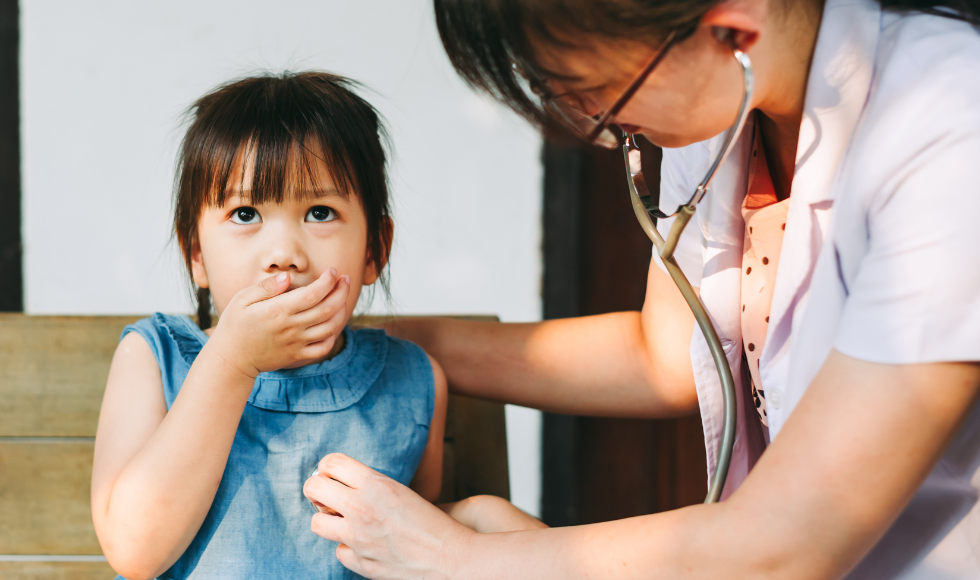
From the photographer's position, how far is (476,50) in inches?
22.7

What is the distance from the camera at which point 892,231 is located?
0.51 metres

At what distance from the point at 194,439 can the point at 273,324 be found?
14 cm

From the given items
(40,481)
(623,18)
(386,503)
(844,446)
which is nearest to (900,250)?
(844,446)

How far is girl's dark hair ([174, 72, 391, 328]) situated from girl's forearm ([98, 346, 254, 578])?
21 cm

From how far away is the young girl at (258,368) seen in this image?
2.34 ft

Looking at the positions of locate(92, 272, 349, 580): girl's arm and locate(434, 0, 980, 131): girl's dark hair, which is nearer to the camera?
locate(434, 0, 980, 131): girl's dark hair

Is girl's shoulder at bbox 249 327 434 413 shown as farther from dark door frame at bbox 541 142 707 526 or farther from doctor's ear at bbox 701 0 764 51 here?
dark door frame at bbox 541 142 707 526

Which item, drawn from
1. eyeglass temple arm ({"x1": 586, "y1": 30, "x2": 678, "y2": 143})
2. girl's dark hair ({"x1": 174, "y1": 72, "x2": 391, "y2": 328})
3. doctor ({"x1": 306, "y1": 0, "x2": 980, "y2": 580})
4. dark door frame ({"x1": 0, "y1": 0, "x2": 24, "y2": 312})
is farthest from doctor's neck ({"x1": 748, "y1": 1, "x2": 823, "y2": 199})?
dark door frame ({"x1": 0, "y1": 0, "x2": 24, "y2": 312})

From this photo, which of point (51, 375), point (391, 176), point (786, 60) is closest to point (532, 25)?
point (786, 60)

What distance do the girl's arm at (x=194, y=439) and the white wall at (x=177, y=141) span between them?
1029 millimetres

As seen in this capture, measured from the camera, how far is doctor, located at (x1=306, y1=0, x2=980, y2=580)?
1.63 ft

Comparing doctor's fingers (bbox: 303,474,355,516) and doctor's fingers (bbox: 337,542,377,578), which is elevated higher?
doctor's fingers (bbox: 303,474,355,516)

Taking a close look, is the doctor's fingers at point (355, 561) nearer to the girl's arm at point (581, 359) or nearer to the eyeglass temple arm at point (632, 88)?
the girl's arm at point (581, 359)

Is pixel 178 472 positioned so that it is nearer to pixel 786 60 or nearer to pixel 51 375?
pixel 51 375
